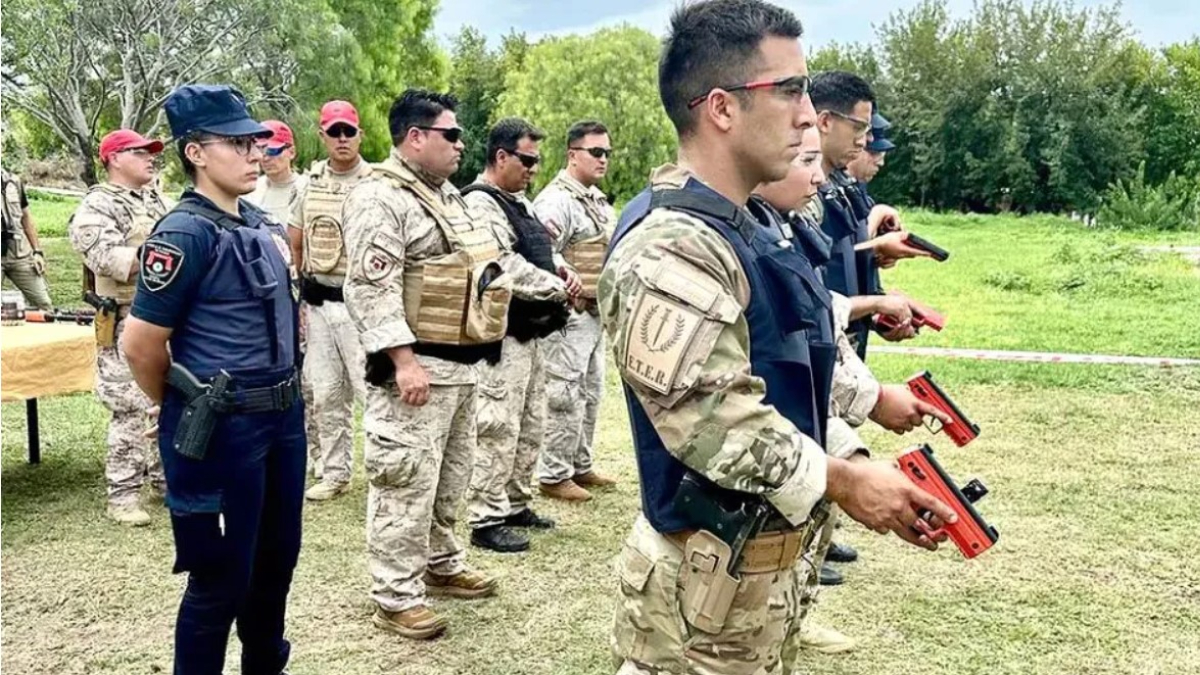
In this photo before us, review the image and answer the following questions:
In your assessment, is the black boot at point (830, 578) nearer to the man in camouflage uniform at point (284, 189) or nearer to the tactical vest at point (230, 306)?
the tactical vest at point (230, 306)

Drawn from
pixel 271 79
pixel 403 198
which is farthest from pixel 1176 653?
pixel 271 79

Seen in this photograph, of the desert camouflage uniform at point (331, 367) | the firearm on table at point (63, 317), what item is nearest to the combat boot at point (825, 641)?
the desert camouflage uniform at point (331, 367)

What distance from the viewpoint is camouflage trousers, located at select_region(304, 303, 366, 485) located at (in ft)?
18.7

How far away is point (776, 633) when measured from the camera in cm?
213

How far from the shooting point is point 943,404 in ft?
9.66

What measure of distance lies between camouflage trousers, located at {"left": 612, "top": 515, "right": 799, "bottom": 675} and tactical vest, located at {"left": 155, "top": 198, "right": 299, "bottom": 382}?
1.54 meters

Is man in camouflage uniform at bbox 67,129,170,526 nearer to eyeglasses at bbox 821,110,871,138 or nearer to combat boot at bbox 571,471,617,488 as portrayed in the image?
combat boot at bbox 571,471,617,488

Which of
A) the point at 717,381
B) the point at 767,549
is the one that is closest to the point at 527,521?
the point at 767,549

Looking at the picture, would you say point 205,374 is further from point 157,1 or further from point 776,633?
point 157,1

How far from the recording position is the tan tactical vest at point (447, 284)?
12.8 ft

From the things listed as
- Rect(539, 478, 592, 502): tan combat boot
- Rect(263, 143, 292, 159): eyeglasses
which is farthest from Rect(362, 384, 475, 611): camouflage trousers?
Rect(263, 143, 292, 159): eyeglasses

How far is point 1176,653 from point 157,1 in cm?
2347

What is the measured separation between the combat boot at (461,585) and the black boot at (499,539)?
51cm

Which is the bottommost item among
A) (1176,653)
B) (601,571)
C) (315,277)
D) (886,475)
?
(601,571)
